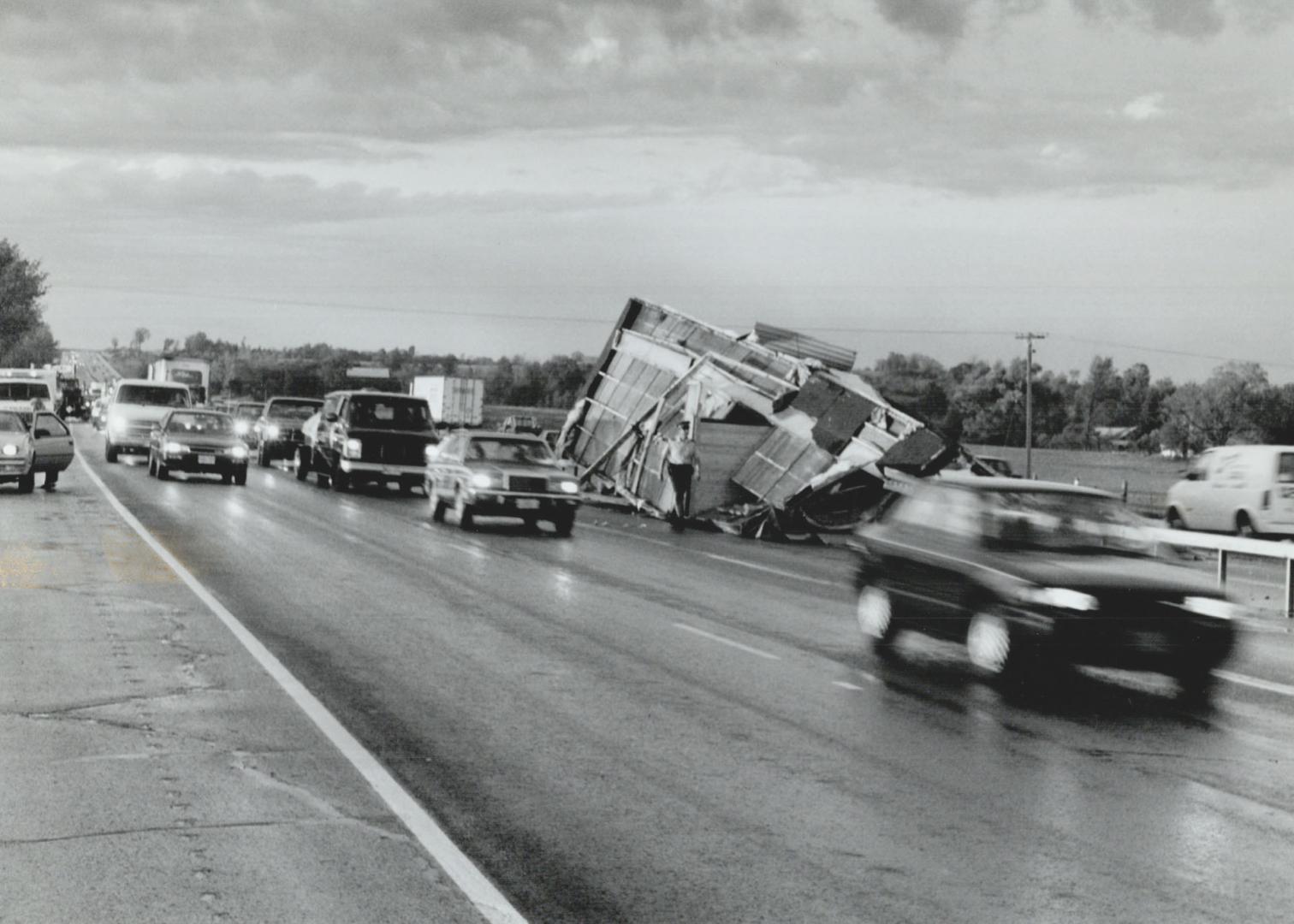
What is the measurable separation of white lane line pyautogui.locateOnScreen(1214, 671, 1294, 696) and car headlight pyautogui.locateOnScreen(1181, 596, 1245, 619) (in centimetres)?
117

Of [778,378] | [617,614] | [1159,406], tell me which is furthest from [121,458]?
[1159,406]

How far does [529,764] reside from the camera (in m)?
8.41

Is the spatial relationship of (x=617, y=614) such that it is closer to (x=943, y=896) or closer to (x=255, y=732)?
(x=255, y=732)

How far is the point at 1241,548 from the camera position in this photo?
18.7m

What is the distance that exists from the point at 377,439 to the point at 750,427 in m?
8.48

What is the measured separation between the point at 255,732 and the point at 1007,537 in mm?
5820

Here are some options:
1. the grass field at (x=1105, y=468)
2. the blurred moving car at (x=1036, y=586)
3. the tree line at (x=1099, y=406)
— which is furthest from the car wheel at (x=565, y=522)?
the tree line at (x=1099, y=406)

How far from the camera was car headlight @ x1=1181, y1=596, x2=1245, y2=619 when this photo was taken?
36.4 ft

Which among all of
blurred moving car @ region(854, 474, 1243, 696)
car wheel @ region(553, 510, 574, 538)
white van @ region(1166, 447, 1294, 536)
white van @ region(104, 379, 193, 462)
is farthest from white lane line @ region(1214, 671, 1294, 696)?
white van @ region(104, 379, 193, 462)

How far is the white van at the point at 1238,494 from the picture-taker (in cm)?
2920

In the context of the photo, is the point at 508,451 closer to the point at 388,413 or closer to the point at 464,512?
the point at 464,512

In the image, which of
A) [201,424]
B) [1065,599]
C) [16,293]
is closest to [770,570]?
[1065,599]

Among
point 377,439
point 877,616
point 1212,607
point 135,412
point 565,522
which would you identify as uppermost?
point 135,412

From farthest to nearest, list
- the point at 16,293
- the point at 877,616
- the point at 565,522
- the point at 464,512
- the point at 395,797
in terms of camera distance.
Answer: the point at 16,293
the point at 464,512
the point at 565,522
the point at 877,616
the point at 395,797
